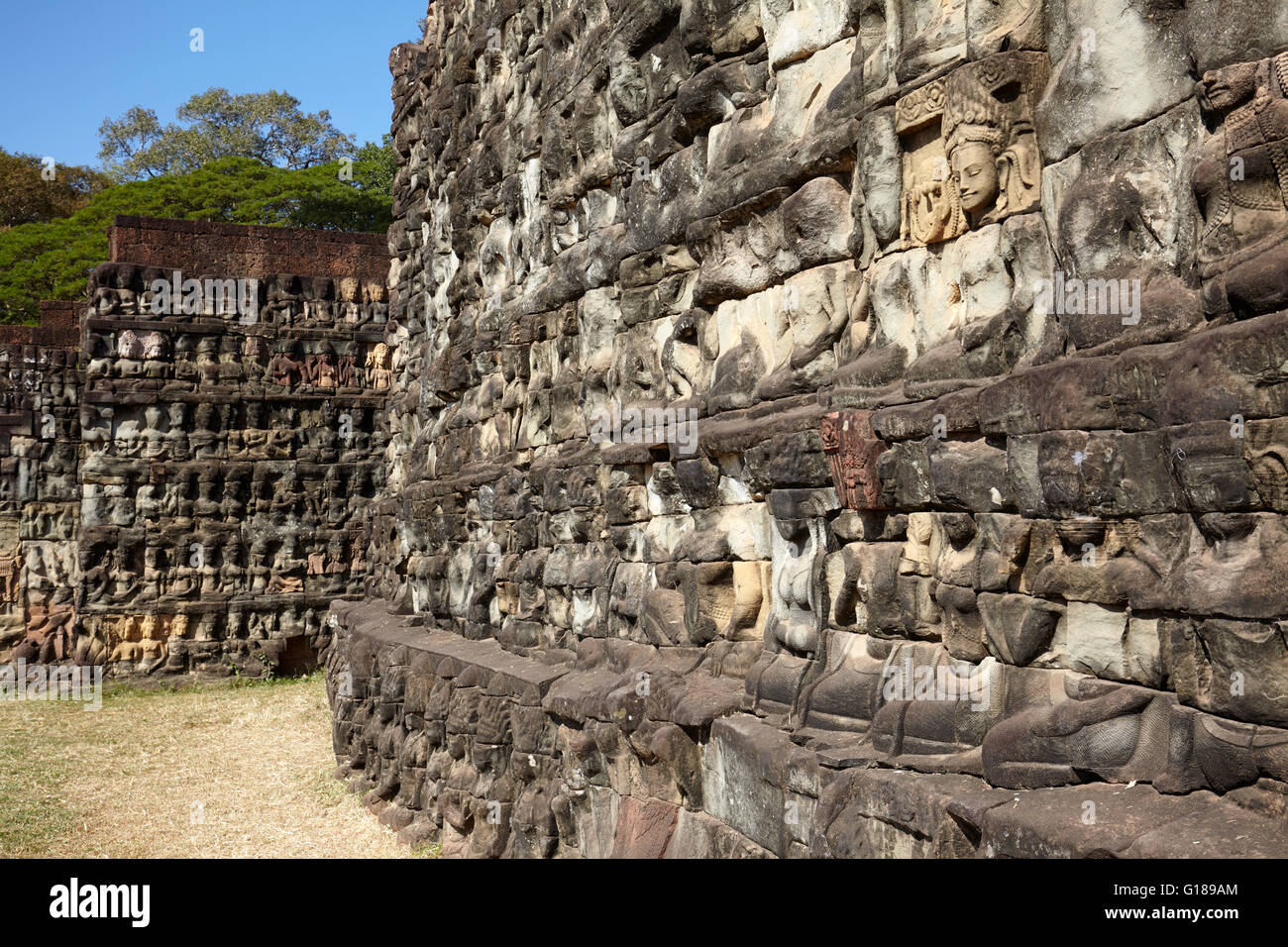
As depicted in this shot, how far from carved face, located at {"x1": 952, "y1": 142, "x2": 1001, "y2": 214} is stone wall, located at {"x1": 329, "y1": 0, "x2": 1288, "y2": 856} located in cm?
1

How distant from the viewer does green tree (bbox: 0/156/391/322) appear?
97.1 ft

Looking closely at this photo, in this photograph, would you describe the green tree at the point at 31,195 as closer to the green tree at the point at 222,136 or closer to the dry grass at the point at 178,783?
the green tree at the point at 222,136

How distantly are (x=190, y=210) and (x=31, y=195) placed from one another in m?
5.78

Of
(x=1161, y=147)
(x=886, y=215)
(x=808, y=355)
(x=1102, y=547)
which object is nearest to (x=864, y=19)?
(x=886, y=215)

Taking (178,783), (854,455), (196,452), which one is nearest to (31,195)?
(196,452)

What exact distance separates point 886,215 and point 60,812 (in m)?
8.41

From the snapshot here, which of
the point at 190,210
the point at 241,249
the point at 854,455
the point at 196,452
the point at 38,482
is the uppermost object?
the point at 190,210

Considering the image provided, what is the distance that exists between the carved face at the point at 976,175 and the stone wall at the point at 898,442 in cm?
1

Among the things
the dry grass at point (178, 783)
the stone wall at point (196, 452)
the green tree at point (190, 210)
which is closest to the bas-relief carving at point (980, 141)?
the dry grass at point (178, 783)

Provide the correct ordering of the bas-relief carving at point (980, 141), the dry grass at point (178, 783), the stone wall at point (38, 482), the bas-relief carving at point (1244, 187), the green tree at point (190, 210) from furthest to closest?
the green tree at point (190, 210) < the stone wall at point (38, 482) < the dry grass at point (178, 783) < the bas-relief carving at point (980, 141) < the bas-relief carving at point (1244, 187)

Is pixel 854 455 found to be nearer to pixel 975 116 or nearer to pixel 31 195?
pixel 975 116

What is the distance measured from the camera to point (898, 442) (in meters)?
4.01

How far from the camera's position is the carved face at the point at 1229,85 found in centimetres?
285

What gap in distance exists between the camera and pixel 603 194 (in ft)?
23.7
